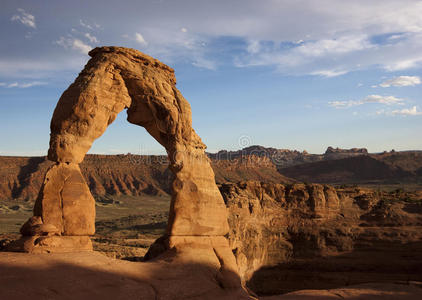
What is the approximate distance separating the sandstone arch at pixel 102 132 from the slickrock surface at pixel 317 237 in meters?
5.53

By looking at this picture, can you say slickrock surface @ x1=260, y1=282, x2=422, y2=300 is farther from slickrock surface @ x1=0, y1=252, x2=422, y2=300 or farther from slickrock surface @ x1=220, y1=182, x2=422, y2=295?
slickrock surface @ x1=220, y1=182, x2=422, y2=295

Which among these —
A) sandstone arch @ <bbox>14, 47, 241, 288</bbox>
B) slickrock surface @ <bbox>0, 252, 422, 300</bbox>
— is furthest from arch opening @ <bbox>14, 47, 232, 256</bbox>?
slickrock surface @ <bbox>0, 252, 422, 300</bbox>

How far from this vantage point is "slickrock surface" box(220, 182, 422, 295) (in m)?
17.0

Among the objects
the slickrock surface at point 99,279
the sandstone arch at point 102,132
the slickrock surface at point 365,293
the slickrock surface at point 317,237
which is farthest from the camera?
the slickrock surface at point 317,237

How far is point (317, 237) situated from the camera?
1823cm

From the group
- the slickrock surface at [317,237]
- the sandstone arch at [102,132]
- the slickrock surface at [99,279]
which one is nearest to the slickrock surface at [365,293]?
the sandstone arch at [102,132]

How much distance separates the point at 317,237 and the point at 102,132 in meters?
12.7

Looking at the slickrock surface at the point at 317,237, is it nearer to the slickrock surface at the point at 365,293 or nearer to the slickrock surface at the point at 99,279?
the slickrock surface at the point at 365,293

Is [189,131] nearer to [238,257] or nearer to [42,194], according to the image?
[42,194]

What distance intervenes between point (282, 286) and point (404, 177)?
7174 centimetres

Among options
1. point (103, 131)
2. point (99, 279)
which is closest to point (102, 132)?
point (103, 131)

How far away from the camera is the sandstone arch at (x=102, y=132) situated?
375 inches

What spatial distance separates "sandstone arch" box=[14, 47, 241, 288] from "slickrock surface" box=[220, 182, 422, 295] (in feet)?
18.1

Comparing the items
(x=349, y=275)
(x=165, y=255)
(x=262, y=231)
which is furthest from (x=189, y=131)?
(x=349, y=275)
